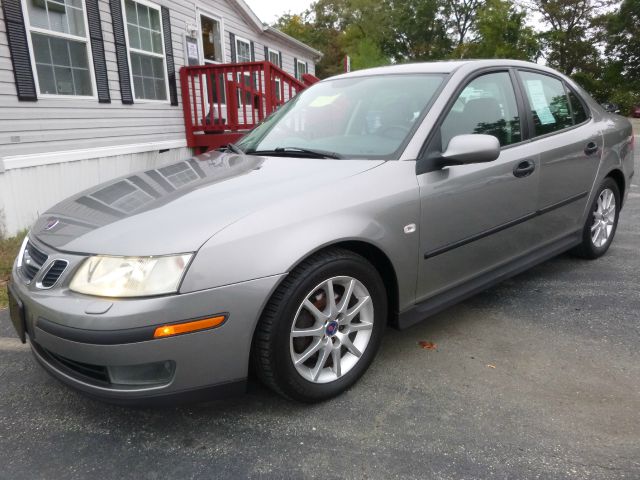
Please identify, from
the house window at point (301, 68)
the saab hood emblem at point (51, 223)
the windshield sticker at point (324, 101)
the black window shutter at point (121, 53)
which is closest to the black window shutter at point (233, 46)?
the black window shutter at point (121, 53)

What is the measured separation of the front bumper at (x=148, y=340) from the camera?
1.81 metres

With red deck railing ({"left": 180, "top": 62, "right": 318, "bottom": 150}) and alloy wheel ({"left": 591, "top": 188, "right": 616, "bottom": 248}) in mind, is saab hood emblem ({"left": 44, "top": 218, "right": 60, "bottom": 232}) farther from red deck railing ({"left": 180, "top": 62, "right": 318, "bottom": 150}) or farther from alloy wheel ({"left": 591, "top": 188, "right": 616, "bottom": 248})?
red deck railing ({"left": 180, "top": 62, "right": 318, "bottom": 150})

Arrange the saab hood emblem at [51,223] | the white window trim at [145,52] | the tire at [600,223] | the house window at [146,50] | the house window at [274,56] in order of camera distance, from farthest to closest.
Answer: the house window at [274,56], the house window at [146,50], the white window trim at [145,52], the tire at [600,223], the saab hood emblem at [51,223]

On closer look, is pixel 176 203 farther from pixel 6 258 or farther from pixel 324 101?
pixel 6 258

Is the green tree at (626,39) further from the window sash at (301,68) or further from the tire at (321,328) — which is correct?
the tire at (321,328)

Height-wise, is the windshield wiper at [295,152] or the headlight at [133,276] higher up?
the windshield wiper at [295,152]

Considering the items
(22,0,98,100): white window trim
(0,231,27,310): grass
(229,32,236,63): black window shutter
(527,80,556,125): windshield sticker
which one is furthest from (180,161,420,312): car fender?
(229,32,236,63): black window shutter

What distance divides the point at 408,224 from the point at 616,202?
280 centimetres

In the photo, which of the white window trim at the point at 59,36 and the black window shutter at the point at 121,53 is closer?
the white window trim at the point at 59,36

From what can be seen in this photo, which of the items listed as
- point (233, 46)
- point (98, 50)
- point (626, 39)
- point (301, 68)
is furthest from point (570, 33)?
point (98, 50)

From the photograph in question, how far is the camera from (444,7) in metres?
40.1

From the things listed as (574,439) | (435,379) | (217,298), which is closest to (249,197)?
(217,298)

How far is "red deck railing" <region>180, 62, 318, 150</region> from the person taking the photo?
26.1 ft

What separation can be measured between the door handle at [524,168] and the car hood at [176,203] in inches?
41.1
